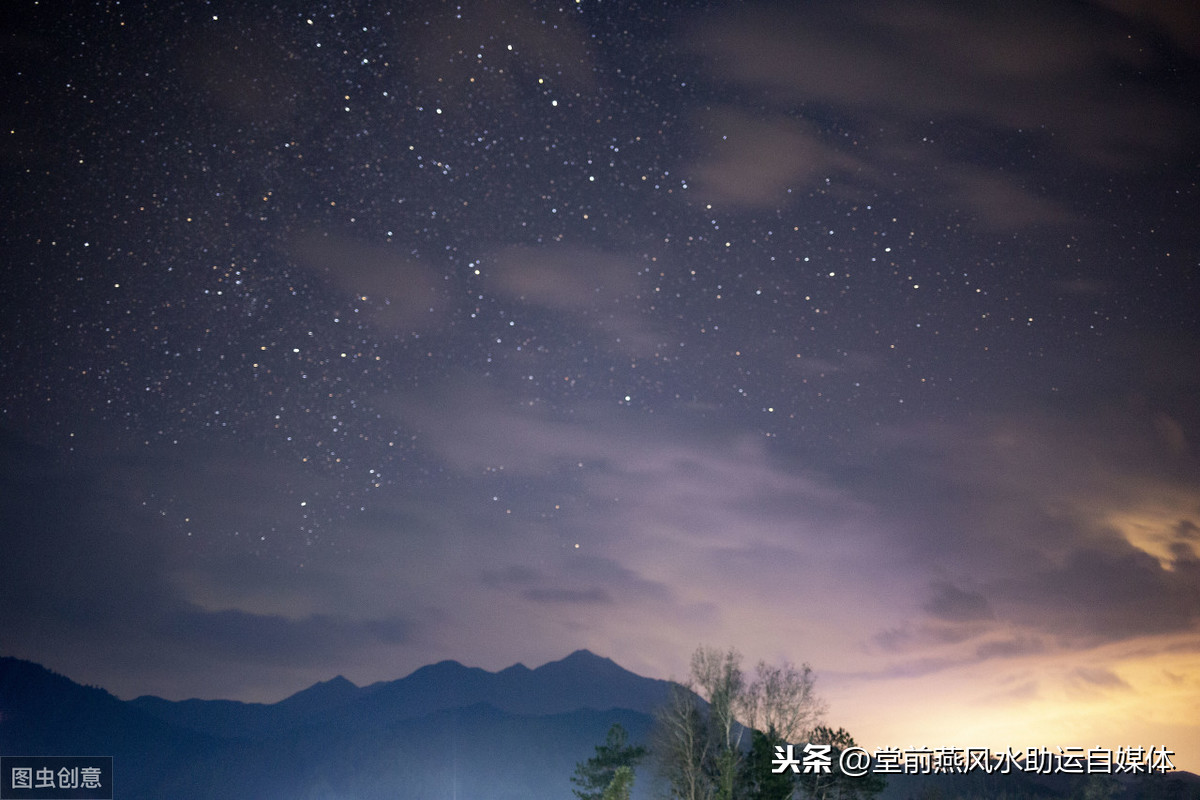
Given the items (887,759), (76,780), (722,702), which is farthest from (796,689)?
(76,780)

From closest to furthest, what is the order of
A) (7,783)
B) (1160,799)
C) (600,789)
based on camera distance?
(600,789), (7,783), (1160,799)

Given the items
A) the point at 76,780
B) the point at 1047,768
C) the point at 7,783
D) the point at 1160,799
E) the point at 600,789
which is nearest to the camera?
the point at 1047,768

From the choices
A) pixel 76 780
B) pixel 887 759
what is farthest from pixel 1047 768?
pixel 76 780

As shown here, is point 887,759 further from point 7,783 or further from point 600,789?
point 7,783

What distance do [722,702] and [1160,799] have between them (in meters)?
85.2

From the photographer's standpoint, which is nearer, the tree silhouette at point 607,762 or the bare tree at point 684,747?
the bare tree at point 684,747

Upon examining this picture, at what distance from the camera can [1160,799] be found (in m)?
99.2

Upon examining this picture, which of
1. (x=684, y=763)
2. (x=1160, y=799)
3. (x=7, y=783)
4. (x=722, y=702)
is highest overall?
(x=722, y=702)

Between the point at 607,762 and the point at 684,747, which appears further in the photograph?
the point at 607,762

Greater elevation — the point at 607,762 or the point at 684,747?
the point at 684,747

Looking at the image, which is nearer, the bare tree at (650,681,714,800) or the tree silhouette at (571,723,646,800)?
the bare tree at (650,681,714,800)

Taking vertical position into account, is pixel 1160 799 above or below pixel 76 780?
below

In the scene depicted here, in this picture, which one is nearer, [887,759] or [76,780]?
[887,759]

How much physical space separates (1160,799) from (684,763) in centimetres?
8539
